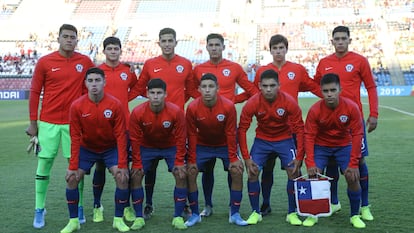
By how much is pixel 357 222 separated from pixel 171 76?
2.60 meters

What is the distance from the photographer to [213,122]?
5723 millimetres

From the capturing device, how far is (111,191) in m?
7.32

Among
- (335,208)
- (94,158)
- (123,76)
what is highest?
(123,76)

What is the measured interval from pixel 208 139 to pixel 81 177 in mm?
1405

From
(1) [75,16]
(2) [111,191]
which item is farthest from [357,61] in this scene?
(1) [75,16]

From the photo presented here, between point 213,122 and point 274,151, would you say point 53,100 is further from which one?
point 274,151

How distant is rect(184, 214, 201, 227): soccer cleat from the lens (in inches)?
217

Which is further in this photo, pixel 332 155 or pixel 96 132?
pixel 332 155

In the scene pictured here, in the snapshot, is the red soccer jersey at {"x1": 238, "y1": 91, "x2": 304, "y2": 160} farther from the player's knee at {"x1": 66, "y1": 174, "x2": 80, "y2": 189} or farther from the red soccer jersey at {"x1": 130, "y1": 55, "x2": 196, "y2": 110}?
the player's knee at {"x1": 66, "y1": 174, "x2": 80, "y2": 189}

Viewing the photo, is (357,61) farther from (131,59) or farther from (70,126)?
(131,59)

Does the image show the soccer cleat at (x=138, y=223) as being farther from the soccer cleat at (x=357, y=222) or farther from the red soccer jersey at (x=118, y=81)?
the soccer cleat at (x=357, y=222)

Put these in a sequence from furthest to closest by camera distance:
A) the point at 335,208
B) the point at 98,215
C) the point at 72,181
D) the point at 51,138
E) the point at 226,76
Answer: the point at 226,76 < the point at 335,208 < the point at 98,215 < the point at 51,138 < the point at 72,181

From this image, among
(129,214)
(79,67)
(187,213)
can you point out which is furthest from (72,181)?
(187,213)

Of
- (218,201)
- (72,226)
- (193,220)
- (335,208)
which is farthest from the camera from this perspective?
(218,201)
